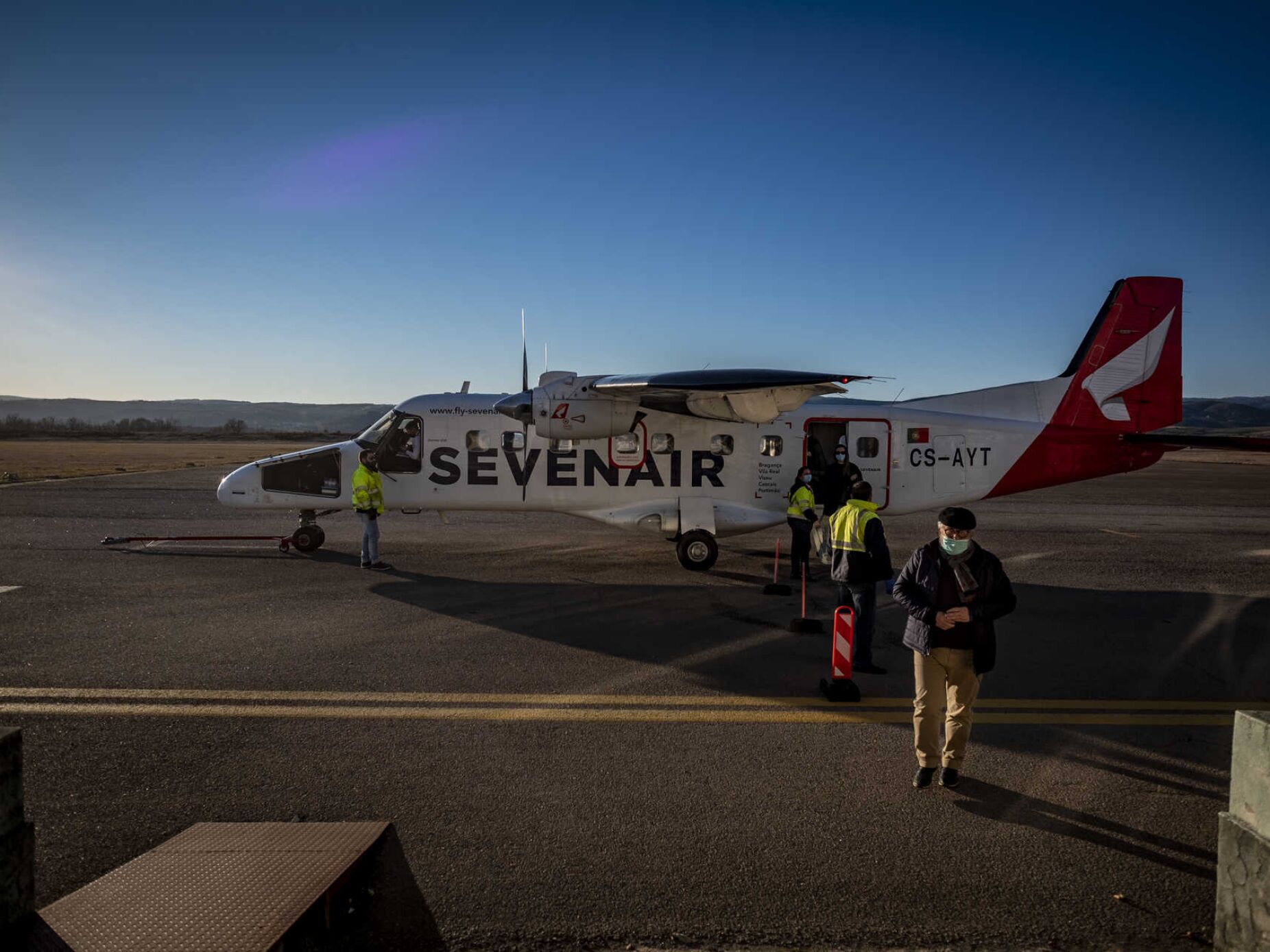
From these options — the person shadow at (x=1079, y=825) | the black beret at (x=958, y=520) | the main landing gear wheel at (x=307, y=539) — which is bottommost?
the person shadow at (x=1079, y=825)

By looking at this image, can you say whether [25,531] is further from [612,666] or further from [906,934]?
[906,934]

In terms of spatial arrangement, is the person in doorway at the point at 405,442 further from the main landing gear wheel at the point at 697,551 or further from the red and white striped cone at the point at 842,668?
the red and white striped cone at the point at 842,668

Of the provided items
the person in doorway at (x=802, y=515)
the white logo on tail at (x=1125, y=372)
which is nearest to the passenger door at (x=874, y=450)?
the person in doorway at (x=802, y=515)

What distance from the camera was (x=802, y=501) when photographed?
39.6ft

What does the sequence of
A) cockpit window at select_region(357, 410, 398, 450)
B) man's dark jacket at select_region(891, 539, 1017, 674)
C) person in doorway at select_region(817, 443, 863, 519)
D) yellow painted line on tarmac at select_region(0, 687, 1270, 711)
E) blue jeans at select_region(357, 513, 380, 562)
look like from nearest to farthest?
man's dark jacket at select_region(891, 539, 1017, 674), yellow painted line on tarmac at select_region(0, 687, 1270, 711), blue jeans at select_region(357, 513, 380, 562), person in doorway at select_region(817, 443, 863, 519), cockpit window at select_region(357, 410, 398, 450)

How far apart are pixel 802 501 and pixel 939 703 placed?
7191mm

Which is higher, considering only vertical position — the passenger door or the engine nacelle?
the engine nacelle

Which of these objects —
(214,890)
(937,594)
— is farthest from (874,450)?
(214,890)

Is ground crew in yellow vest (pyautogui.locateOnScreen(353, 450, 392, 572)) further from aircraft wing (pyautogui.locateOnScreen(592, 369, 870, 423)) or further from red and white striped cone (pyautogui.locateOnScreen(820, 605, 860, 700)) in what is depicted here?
red and white striped cone (pyautogui.locateOnScreen(820, 605, 860, 700))

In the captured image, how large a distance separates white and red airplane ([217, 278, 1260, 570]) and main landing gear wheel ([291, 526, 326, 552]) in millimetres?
26

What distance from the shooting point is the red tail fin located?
13.6 m

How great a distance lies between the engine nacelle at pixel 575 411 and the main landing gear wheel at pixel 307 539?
15.8 ft

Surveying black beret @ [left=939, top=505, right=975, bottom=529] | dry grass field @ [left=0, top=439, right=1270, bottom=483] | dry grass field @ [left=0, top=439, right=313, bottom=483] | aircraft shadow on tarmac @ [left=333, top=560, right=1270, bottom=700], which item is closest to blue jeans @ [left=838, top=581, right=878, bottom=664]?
aircraft shadow on tarmac @ [left=333, top=560, right=1270, bottom=700]

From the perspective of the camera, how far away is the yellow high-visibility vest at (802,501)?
474 inches
